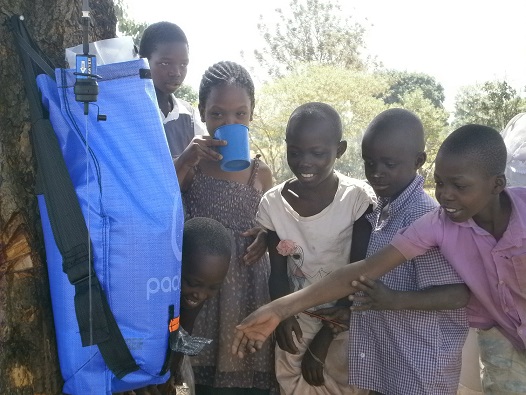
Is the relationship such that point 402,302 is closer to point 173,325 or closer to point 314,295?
point 314,295

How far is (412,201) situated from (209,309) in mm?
1015

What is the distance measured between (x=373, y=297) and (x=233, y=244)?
2.36 ft

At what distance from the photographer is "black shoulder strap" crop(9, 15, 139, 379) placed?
178cm

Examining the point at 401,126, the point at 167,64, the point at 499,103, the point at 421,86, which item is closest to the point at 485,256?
the point at 401,126

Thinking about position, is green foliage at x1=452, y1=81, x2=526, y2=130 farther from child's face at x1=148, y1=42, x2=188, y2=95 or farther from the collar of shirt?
the collar of shirt

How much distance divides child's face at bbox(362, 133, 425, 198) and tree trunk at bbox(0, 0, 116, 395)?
1.35m

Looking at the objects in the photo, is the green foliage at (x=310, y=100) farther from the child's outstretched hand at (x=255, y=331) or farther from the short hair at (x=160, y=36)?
the child's outstretched hand at (x=255, y=331)

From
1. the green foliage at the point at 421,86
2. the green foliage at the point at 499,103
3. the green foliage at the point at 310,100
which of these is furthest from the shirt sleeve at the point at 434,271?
the green foliage at the point at 421,86

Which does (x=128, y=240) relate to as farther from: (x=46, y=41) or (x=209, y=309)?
(x=209, y=309)

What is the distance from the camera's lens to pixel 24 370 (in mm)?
1942

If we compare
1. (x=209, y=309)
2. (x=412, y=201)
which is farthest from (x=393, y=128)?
(x=209, y=309)

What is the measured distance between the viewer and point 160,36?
325 centimetres

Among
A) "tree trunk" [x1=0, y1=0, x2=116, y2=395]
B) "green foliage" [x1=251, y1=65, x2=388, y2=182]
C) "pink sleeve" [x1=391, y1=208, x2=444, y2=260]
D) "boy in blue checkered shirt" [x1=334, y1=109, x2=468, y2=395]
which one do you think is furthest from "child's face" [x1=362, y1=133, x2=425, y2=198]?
"green foliage" [x1=251, y1=65, x2=388, y2=182]

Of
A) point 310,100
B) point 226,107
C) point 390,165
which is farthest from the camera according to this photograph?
point 310,100
